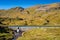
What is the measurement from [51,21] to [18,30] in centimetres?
4397

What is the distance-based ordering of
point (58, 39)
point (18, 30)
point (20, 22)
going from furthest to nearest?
1. point (20, 22)
2. point (18, 30)
3. point (58, 39)

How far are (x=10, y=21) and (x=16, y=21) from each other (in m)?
4.71

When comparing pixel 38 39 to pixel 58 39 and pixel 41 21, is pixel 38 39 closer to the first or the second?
pixel 58 39

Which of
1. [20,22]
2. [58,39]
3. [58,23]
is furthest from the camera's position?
[20,22]

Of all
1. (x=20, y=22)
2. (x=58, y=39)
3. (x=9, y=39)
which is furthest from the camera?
(x=20, y=22)

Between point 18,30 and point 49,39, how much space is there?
44.3 m

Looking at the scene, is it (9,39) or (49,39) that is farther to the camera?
(9,39)

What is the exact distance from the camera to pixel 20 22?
476 ft

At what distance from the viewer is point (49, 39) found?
63750 millimetres

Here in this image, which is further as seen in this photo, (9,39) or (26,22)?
(26,22)

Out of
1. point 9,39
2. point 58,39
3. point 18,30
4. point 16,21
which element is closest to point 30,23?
point 16,21

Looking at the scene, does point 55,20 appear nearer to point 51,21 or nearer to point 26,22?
point 51,21

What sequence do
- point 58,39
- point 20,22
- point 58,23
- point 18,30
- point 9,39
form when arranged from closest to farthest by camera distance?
point 58,39, point 9,39, point 18,30, point 58,23, point 20,22

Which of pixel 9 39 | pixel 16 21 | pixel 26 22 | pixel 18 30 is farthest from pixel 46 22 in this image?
pixel 9 39
